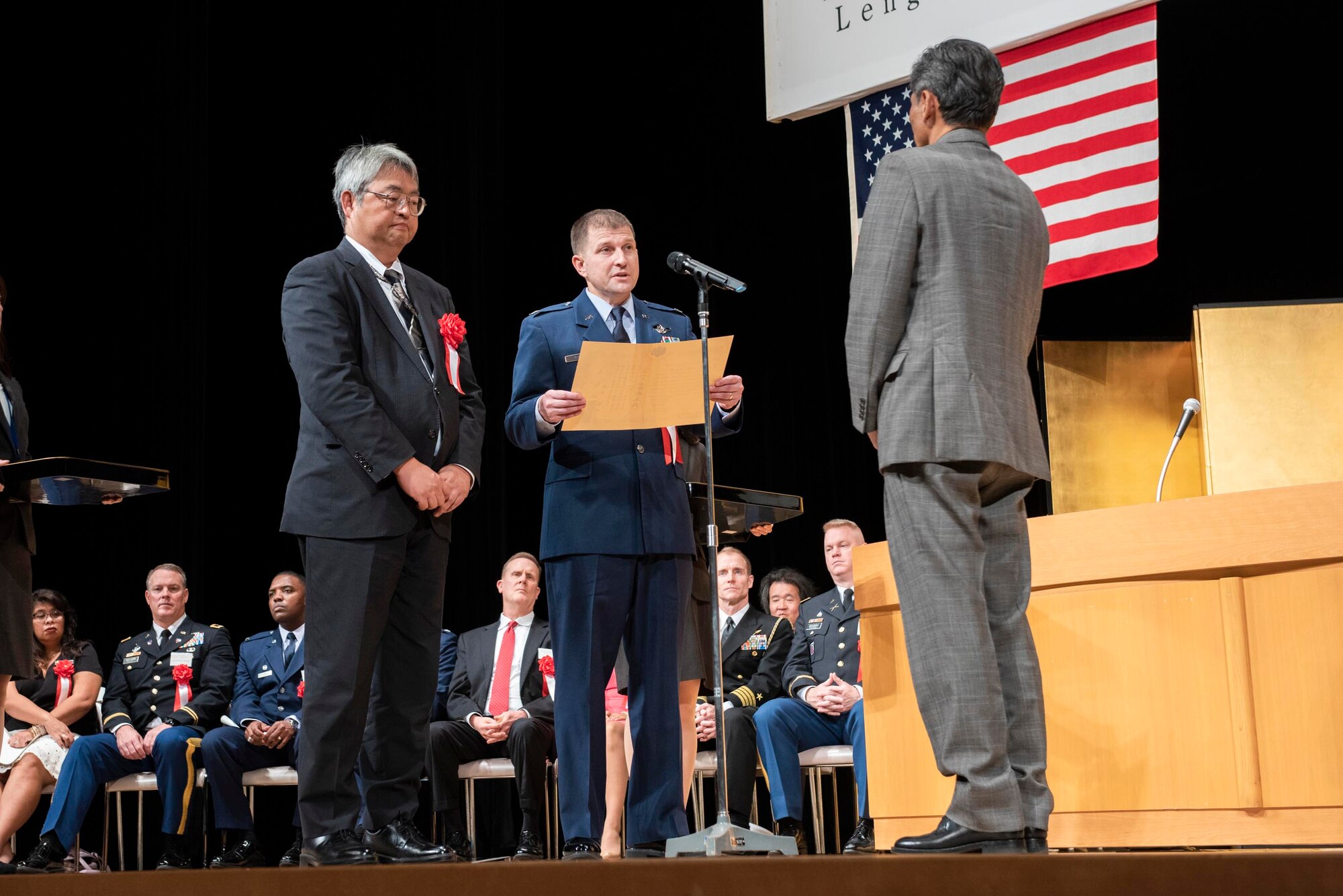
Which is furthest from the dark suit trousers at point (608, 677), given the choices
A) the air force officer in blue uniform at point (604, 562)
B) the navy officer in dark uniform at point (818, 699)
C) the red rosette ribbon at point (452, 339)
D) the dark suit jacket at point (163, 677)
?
the dark suit jacket at point (163, 677)

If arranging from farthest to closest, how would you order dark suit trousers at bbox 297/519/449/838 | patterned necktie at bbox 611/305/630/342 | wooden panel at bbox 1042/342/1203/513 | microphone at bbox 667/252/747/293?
wooden panel at bbox 1042/342/1203/513 < patterned necktie at bbox 611/305/630/342 < microphone at bbox 667/252/747/293 < dark suit trousers at bbox 297/519/449/838

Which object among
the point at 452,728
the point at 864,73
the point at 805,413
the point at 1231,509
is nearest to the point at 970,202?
the point at 1231,509

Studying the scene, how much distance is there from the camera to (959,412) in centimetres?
229

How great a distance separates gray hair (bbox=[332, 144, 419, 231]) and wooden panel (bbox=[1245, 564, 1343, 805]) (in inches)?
78.8

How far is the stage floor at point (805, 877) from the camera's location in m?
1.58

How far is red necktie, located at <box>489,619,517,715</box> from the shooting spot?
5344mm

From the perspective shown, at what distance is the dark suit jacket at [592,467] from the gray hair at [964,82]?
98 cm

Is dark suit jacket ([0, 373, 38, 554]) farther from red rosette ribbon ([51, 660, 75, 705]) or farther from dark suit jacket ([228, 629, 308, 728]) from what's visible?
red rosette ribbon ([51, 660, 75, 705])

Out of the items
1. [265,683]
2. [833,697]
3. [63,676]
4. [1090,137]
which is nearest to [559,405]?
[833,697]

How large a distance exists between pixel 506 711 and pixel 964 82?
140 inches

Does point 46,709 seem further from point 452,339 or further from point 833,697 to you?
point 452,339

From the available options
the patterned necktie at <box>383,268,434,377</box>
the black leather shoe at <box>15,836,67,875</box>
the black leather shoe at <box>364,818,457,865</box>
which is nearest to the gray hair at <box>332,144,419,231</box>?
the patterned necktie at <box>383,268,434,377</box>

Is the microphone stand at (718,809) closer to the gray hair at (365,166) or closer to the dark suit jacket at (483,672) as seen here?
the gray hair at (365,166)

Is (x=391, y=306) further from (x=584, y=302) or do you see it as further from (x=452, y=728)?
(x=452, y=728)
